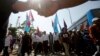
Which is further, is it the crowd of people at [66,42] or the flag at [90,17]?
the flag at [90,17]

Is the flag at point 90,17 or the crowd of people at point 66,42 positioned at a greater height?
the flag at point 90,17

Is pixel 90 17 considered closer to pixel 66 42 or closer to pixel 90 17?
pixel 90 17

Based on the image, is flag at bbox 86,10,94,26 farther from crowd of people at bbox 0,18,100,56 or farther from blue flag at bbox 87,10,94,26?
crowd of people at bbox 0,18,100,56

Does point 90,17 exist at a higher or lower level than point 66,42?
higher

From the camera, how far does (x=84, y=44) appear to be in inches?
434

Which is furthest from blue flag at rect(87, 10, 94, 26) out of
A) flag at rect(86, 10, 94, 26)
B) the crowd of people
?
the crowd of people

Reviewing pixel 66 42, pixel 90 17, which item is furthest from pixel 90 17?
pixel 66 42

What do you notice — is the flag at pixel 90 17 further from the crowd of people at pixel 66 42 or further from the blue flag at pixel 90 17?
the crowd of people at pixel 66 42

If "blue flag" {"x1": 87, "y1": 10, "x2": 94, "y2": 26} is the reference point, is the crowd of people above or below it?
below

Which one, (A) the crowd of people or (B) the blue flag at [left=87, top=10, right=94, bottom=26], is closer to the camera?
(A) the crowd of people

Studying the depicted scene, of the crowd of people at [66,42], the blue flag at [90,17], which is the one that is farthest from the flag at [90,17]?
the crowd of people at [66,42]

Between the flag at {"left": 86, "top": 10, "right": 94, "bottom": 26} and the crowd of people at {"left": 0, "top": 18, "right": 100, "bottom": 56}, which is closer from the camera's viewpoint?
the crowd of people at {"left": 0, "top": 18, "right": 100, "bottom": 56}

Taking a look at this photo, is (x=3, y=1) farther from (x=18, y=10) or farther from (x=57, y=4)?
(x=57, y=4)

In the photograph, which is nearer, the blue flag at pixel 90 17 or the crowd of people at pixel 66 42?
the crowd of people at pixel 66 42
